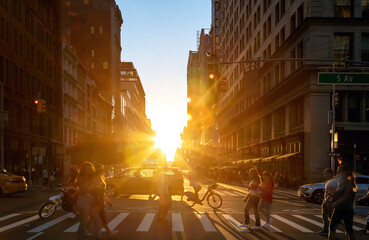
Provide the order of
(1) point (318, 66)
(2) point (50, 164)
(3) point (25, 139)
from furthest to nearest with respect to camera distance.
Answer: (2) point (50, 164), (3) point (25, 139), (1) point (318, 66)

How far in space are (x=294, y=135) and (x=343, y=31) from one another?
9.80 m

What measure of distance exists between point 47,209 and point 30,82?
37.4 meters

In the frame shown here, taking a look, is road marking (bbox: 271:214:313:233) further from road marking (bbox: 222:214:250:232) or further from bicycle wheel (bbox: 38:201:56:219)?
bicycle wheel (bbox: 38:201:56:219)

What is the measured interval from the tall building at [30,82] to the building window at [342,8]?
80.1ft

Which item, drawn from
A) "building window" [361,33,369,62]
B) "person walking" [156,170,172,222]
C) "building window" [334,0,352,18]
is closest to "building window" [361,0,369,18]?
"building window" [334,0,352,18]

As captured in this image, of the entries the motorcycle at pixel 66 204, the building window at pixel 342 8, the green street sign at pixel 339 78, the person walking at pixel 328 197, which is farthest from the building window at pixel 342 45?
the motorcycle at pixel 66 204

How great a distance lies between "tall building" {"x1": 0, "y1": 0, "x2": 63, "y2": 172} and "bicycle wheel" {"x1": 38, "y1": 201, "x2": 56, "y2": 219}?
1454 cm

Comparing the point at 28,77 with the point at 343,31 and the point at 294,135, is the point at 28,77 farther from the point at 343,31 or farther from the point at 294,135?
the point at 343,31

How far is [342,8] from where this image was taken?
35.2m

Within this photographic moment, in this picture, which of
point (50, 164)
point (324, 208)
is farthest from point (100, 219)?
point (50, 164)

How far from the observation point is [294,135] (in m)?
38.6

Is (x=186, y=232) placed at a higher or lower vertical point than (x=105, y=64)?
lower

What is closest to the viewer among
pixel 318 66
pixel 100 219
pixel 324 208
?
pixel 100 219

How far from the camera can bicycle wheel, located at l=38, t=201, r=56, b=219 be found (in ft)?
49.8
